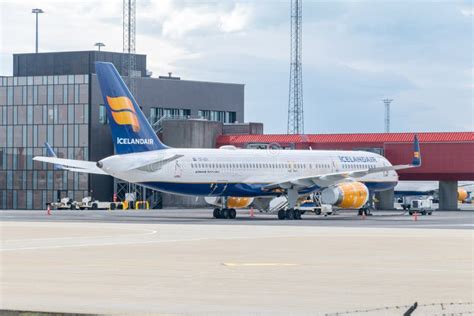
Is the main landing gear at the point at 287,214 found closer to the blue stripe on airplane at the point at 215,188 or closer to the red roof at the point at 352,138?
the blue stripe on airplane at the point at 215,188

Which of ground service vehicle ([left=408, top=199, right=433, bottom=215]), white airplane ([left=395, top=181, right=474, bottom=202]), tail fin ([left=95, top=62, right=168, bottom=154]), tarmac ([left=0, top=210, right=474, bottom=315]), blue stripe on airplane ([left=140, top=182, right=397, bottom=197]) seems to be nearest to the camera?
tarmac ([left=0, top=210, right=474, bottom=315])

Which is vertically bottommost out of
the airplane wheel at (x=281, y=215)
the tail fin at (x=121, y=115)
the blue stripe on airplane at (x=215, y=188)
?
the airplane wheel at (x=281, y=215)

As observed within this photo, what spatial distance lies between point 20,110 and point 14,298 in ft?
312

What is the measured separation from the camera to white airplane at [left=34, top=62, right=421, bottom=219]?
205 feet

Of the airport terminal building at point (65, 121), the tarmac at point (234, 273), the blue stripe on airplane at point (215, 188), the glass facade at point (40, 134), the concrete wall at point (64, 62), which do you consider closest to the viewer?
the tarmac at point (234, 273)

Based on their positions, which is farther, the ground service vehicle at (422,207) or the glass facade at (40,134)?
the glass facade at (40,134)

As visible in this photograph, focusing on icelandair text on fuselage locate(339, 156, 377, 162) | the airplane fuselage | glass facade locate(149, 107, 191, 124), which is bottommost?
the airplane fuselage

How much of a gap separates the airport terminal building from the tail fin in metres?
42.0

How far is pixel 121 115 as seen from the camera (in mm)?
62750

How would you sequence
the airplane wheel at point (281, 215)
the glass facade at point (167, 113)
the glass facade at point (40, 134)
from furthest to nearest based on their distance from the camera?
the glass facade at point (167, 113) < the glass facade at point (40, 134) < the airplane wheel at point (281, 215)

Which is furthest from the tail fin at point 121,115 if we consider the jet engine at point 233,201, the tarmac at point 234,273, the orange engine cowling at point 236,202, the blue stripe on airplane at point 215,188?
the tarmac at point 234,273

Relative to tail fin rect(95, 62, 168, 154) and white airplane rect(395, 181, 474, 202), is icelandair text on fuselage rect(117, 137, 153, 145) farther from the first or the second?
white airplane rect(395, 181, 474, 202)

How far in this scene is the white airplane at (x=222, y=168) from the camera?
62.3 m

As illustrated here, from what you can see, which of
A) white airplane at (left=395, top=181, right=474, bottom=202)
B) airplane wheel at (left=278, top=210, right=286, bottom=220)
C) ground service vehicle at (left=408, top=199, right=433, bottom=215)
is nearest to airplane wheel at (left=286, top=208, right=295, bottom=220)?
airplane wheel at (left=278, top=210, right=286, bottom=220)
